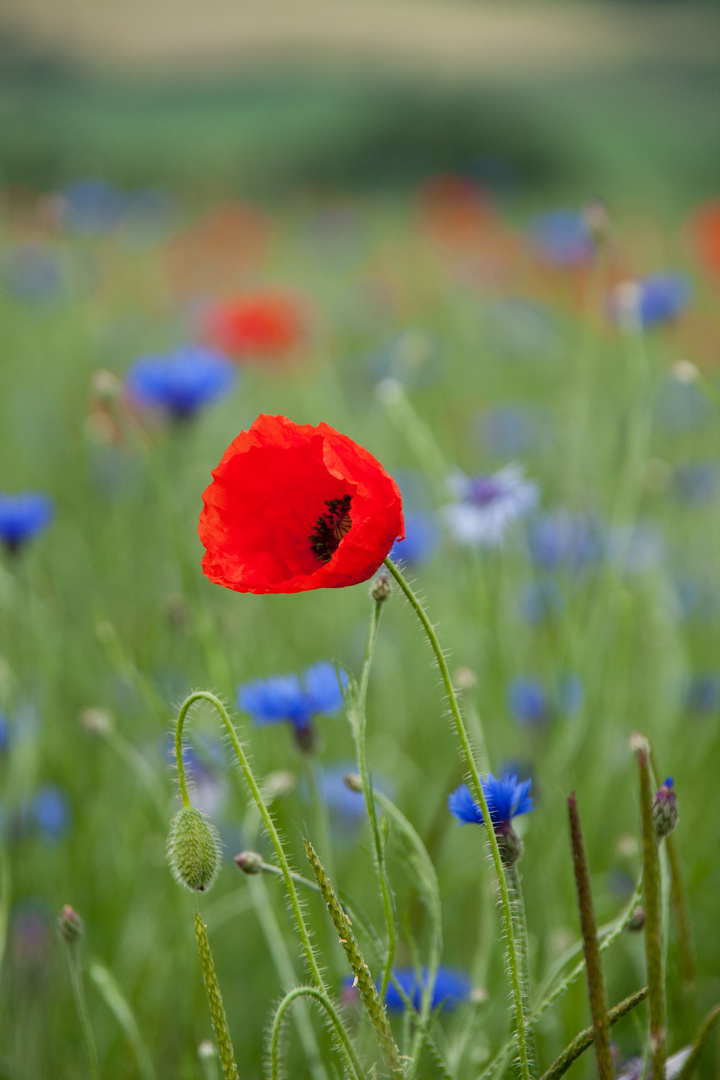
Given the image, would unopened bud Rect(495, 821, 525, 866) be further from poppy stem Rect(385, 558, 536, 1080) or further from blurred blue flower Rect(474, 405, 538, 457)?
blurred blue flower Rect(474, 405, 538, 457)

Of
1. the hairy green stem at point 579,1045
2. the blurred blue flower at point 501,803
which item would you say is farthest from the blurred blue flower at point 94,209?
the hairy green stem at point 579,1045

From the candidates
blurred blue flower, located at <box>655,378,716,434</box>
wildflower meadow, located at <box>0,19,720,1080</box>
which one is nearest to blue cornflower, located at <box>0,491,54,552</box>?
wildflower meadow, located at <box>0,19,720,1080</box>

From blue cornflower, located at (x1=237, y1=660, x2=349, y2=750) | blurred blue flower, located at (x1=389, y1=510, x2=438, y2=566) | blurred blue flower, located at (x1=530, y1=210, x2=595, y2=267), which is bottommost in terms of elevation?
Result: blue cornflower, located at (x1=237, y1=660, x2=349, y2=750)

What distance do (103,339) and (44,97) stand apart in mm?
2824

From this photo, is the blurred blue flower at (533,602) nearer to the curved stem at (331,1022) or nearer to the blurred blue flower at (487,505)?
the blurred blue flower at (487,505)

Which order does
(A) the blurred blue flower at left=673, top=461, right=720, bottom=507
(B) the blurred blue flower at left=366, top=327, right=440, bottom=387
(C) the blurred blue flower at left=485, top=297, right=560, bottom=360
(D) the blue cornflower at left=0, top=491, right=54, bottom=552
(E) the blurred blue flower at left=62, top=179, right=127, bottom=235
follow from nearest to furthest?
→ (D) the blue cornflower at left=0, top=491, right=54, bottom=552 → (A) the blurred blue flower at left=673, top=461, right=720, bottom=507 → (B) the blurred blue flower at left=366, top=327, right=440, bottom=387 → (E) the blurred blue flower at left=62, top=179, right=127, bottom=235 → (C) the blurred blue flower at left=485, top=297, right=560, bottom=360

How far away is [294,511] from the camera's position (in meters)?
0.50

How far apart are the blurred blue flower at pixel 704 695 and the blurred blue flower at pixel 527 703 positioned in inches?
6.8

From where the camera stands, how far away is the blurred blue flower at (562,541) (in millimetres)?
1110

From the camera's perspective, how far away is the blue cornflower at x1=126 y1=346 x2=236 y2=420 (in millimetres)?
1187

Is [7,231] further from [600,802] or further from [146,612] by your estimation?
[600,802]

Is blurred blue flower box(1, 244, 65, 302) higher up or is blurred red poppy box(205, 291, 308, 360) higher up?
blurred blue flower box(1, 244, 65, 302)

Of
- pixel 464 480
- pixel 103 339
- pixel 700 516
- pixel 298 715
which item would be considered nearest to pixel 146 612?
pixel 464 480

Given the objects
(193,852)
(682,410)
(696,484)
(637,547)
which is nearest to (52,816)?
(193,852)
